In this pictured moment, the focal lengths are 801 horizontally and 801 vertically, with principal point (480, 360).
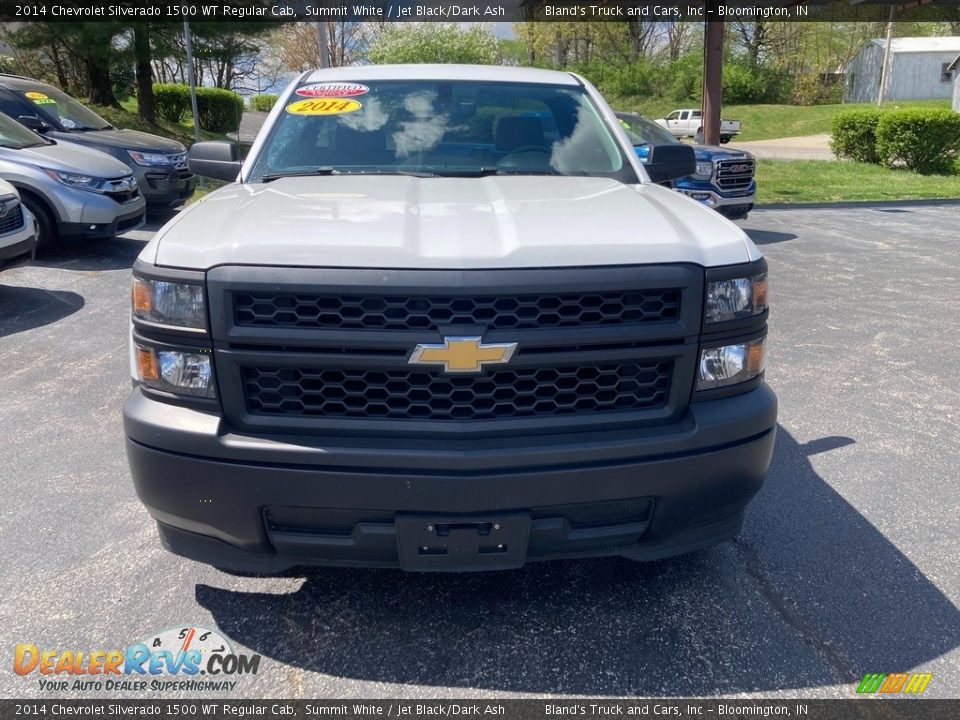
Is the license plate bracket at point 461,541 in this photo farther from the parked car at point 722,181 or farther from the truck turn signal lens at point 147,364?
the parked car at point 722,181

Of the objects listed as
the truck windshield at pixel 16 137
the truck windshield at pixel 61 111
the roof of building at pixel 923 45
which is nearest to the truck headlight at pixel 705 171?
the truck windshield at pixel 16 137

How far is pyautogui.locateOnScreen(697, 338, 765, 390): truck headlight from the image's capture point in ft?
8.09

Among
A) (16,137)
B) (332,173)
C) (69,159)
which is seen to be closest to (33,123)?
(16,137)

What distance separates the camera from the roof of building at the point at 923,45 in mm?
55719

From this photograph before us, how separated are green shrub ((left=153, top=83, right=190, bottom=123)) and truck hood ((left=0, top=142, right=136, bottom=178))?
19.3m

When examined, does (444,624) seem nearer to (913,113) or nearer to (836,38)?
(913,113)

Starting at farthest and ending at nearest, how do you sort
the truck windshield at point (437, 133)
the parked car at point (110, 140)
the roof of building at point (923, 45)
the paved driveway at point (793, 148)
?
the roof of building at point (923, 45) < the paved driveway at point (793, 148) < the parked car at point (110, 140) < the truck windshield at point (437, 133)

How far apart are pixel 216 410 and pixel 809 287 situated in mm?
7114

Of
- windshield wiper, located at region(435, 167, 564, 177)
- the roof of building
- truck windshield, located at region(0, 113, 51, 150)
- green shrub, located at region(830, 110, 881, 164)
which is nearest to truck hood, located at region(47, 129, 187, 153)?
truck windshield, located at region(0, 113, 51, 150)

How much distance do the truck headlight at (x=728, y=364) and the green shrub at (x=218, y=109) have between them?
2842 cm

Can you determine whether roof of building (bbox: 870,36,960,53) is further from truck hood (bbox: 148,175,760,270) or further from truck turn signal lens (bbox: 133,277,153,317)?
truck turn signal lens (bbox: 133,277,153,317)

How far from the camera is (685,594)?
2.94 meters

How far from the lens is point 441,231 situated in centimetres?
246

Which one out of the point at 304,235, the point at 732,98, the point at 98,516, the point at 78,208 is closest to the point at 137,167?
the point at 78,208
